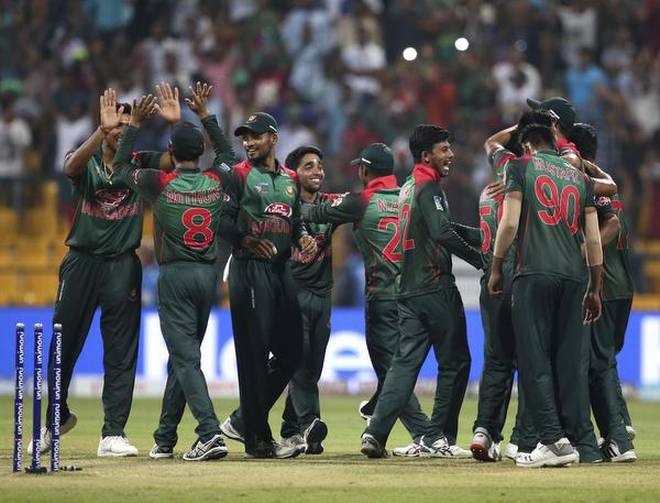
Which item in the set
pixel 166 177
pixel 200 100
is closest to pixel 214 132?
pixel 200 100

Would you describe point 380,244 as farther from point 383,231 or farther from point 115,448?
point 115,448

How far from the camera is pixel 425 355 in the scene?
36.7 ft

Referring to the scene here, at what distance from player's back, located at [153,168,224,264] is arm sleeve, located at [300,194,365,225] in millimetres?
895

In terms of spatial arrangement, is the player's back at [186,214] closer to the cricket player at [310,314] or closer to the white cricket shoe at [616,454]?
the cricket player at [310,314]

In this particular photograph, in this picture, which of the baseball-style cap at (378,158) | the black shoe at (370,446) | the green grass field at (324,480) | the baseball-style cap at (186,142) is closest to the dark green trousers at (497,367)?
the green grass field at (324,480)

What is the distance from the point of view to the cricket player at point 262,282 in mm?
11086

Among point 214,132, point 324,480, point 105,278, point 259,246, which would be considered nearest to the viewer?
point 324,480

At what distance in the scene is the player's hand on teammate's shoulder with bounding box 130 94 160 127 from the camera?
35.7 ft

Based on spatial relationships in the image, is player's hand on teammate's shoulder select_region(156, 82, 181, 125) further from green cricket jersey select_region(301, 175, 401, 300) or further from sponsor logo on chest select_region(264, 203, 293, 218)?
green cricket jersey select_region(301, 175, 401, 300)

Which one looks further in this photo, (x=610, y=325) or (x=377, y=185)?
(x=377, y=185)

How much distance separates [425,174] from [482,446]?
2.03 m

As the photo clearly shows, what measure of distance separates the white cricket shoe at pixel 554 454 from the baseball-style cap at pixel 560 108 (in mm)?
2319

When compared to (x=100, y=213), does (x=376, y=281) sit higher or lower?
lower

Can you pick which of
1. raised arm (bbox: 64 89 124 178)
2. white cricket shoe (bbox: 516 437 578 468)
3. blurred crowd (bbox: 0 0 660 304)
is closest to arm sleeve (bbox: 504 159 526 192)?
white cricket shoe (bbox: 516 437 578 468)
